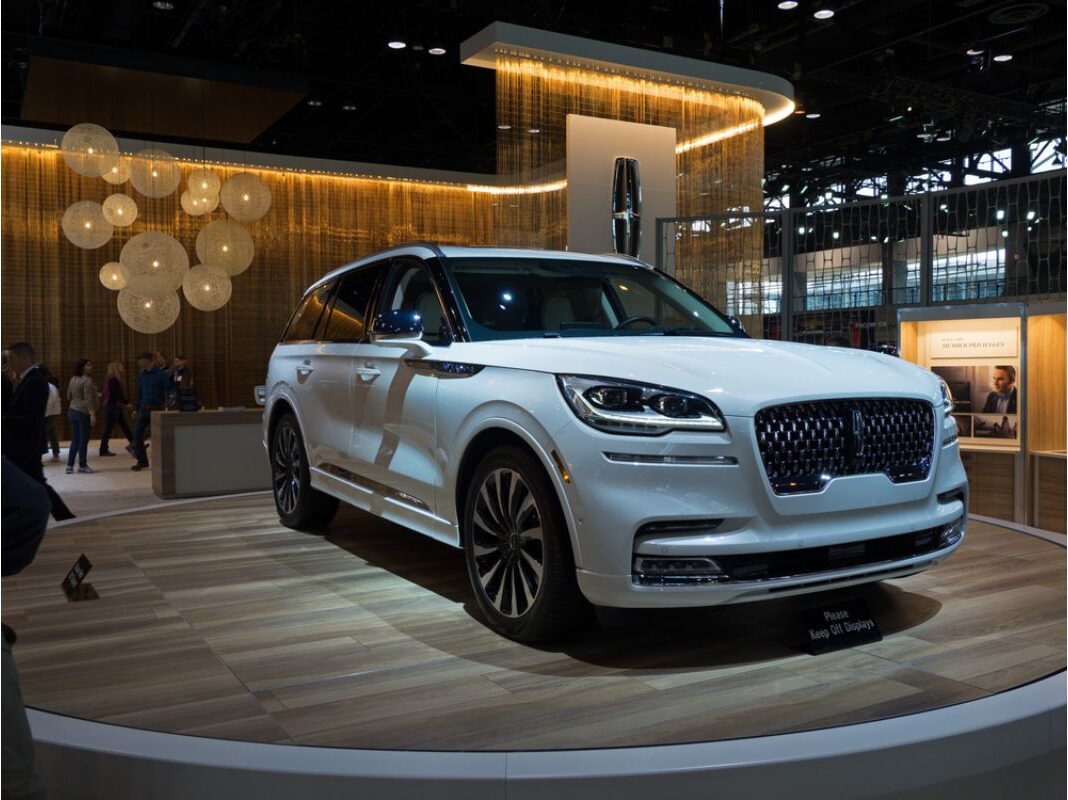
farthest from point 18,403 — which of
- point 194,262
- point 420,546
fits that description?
point 194,262

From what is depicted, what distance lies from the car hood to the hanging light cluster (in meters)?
9.00

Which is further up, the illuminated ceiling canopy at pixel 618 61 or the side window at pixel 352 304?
the illuminated ceiling canopy at pixel 618 61

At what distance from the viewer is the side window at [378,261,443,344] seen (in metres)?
4.49

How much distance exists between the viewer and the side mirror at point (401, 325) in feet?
13.5

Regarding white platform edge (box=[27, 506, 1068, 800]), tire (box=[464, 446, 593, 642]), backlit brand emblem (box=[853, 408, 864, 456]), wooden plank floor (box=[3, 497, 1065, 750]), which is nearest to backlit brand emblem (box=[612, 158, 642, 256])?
wooden plank floor (box=[3, 497, 1065, 750])

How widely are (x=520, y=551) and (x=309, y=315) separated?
2.97 meters

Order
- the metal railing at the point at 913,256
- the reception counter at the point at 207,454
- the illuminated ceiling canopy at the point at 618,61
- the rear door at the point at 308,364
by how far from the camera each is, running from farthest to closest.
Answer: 1. the illuminated ceiling canopy at the point at 618,61
2. the reception counter at the point at 207,454
3. the metal railing at the point at 913,256
4. the rear door at the point at 308,364

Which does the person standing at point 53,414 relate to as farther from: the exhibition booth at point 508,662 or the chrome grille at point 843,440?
the chrome grille at point 843,440

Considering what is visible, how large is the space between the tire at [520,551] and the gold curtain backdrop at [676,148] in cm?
793

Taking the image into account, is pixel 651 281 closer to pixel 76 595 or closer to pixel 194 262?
pixel 76 595

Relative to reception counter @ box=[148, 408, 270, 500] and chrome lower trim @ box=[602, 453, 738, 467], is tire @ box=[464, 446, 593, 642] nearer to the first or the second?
chrome lower trim @ box=[602, 453, 738, 467]

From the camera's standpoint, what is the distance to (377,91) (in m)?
18.1

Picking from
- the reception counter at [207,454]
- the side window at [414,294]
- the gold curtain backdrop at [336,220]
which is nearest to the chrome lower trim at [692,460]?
the side window at [414,294]

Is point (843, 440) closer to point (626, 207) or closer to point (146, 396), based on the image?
point (626, 207)
